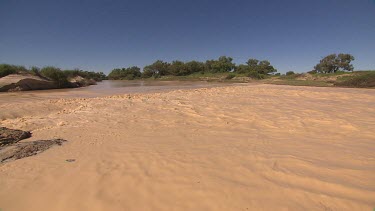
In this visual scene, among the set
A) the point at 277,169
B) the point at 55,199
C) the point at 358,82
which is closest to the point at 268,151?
the point at 277,169

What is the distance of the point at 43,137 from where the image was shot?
139 inches

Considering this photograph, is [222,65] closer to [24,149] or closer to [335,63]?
[335,63]

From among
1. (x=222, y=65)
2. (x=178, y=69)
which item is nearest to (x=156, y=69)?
(x=178, y=69)

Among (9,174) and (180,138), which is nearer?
(9,174)

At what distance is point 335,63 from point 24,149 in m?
50.8

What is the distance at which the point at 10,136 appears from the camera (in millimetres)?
3322

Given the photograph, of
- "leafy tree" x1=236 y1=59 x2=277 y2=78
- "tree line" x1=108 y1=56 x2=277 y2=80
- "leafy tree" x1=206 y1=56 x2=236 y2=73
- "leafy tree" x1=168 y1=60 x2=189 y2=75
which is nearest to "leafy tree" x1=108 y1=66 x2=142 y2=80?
"tree line" x1=108 y1=56 x2=277 y2=80

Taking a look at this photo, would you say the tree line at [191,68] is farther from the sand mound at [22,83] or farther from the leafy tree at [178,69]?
the sand mound at [22,83]

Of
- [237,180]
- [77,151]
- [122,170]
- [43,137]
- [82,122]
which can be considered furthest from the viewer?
[82,122]

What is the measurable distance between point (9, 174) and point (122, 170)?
1128 millimetres

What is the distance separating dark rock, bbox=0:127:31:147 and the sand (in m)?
0.18

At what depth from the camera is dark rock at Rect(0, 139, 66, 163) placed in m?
2.66

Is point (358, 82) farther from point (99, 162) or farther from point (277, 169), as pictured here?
point (99, 162)

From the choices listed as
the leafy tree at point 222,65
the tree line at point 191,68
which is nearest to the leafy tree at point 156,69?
the tree line at point 191,68
